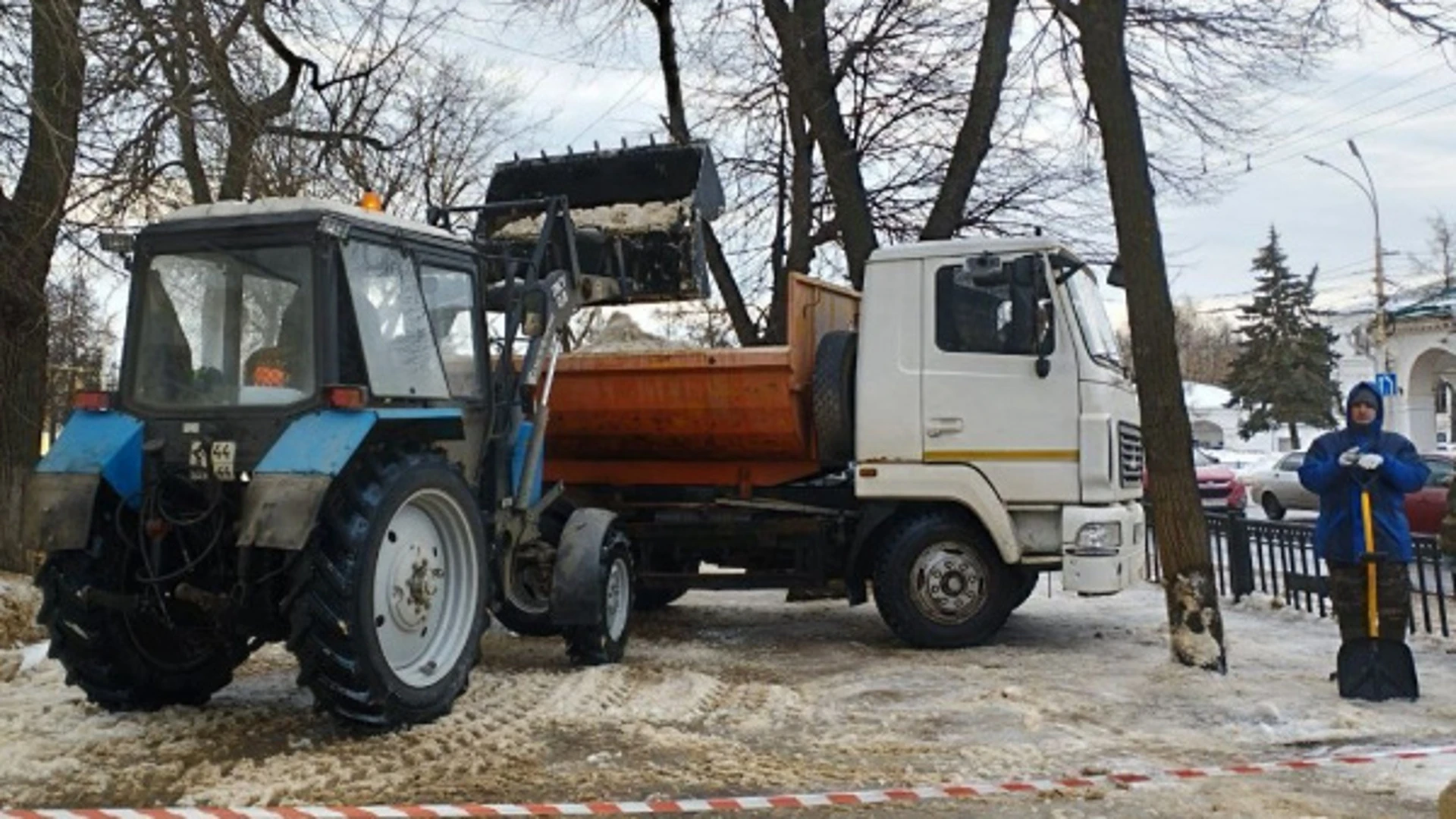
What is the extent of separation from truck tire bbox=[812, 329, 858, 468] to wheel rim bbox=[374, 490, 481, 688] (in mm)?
3306

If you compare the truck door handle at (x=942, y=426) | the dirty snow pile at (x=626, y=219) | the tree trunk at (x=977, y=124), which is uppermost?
the tree trunk at (x=977, y=124)

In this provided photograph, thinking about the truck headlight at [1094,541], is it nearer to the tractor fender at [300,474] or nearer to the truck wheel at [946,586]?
the truck wheel at [946,586]

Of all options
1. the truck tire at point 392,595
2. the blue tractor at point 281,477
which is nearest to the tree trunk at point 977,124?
the blue tractor at point 281,477

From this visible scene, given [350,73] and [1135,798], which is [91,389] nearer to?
[1135,798]

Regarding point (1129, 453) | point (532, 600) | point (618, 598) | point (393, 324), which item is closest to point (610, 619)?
point (618, 598)

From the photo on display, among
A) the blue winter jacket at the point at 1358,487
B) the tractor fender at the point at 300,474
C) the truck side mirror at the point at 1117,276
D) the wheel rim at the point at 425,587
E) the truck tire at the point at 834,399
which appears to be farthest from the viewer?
the truck tire at the point at 834,399

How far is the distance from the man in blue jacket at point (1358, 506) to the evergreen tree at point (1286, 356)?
5103cm

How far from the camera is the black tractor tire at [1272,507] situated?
26.1 m

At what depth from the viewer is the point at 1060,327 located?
893cm

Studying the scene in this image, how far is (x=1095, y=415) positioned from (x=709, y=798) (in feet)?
15.9

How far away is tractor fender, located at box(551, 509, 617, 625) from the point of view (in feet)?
25.6

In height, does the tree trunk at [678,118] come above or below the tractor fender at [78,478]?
above

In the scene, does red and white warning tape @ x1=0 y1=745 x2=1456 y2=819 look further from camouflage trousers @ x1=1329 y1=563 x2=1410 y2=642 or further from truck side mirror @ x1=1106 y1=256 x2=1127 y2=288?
truck side mirror @ x1=1106 y1=256 x2=1127 y2=288

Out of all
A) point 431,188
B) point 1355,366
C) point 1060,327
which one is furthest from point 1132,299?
point 1355,366
